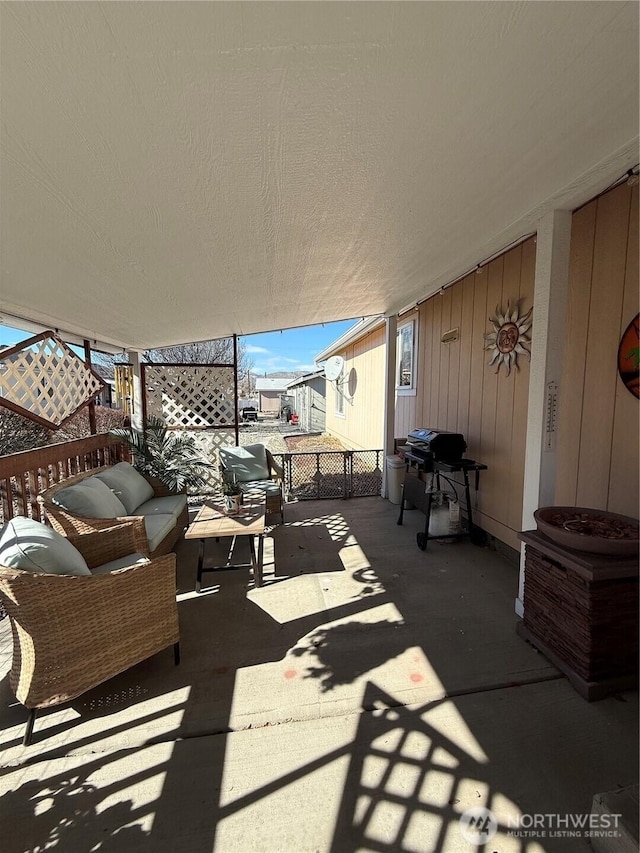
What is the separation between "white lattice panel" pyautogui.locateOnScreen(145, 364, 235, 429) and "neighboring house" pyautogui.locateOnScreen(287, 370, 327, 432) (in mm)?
6769

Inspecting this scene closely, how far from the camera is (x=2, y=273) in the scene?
6.75ft

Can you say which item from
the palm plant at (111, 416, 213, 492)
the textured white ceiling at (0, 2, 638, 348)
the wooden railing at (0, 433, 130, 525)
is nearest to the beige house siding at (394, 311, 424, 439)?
the textured white ceiling at (0, 2, 638, 348)

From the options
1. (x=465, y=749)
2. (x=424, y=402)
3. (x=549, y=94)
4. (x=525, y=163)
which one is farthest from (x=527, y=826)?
(x=424, y=402)

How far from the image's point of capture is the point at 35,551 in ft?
5.71

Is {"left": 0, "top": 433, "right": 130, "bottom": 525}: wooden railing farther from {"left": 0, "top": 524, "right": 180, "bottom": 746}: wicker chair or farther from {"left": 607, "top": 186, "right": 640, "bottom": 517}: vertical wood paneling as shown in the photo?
{"left": 607, "top": 186, "right": 640, "bottom": 517}: vertical wood paneling

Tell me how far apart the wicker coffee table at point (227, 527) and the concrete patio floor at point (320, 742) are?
1.47 ft

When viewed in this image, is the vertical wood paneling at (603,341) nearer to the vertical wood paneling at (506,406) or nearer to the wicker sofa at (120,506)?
the vertical wood paneling at (506,406)

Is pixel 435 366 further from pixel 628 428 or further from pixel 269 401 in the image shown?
pixel 269 401

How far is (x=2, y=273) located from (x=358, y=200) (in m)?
2.11

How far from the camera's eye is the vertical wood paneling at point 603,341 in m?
2.32

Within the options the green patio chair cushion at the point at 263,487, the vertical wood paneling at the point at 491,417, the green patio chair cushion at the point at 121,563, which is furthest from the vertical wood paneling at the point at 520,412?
the green patio chair cushion at the point at 121,563

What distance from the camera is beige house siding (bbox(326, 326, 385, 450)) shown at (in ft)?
24.1

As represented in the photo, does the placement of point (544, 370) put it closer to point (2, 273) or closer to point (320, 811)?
point (320, 811)

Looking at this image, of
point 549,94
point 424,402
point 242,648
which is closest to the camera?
point 549,94
